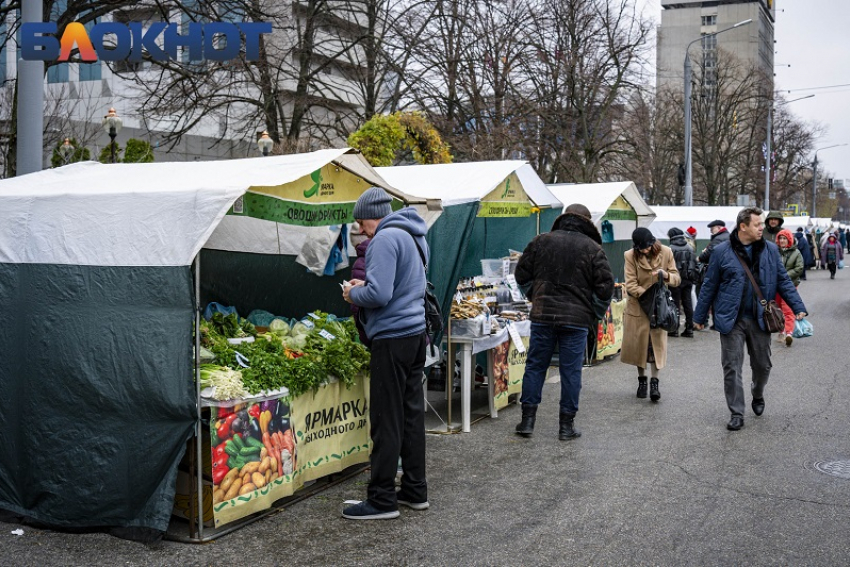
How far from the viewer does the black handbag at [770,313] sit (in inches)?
295

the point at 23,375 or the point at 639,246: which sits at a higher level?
the point at 639,246

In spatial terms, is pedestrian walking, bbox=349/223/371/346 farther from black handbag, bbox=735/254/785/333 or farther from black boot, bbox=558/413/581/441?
black handbag, bbox=735/254/785/333

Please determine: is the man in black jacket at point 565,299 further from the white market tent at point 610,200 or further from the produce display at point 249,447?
the white market tent at point 610,200

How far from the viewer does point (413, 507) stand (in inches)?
217

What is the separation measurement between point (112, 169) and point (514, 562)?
13.2 ft

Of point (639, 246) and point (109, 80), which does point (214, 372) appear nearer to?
point (639, 246)

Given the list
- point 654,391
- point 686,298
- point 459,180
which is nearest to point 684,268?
point 686,298

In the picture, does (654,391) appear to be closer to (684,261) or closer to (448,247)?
(448,247)

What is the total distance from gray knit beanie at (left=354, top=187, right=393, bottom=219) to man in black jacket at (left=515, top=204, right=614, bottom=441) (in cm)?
222

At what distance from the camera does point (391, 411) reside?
5.34 metres

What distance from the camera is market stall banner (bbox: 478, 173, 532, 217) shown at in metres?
9.27

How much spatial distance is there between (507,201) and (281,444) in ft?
16.2

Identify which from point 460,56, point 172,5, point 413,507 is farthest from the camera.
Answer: point 460,56

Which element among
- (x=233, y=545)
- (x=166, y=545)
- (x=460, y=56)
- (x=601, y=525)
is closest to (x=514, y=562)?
(x=601, y=525)
